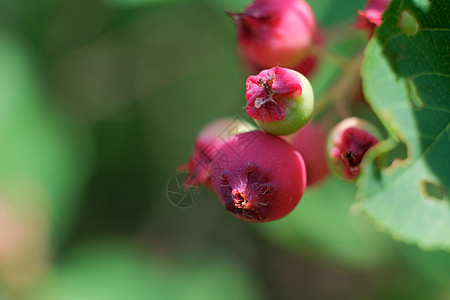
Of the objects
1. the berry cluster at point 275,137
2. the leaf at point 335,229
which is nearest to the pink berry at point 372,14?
the berry cluster at point 275,137

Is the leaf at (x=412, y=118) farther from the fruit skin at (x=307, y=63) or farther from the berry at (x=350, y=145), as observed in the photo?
the fruit skin at (x=307, y=63)

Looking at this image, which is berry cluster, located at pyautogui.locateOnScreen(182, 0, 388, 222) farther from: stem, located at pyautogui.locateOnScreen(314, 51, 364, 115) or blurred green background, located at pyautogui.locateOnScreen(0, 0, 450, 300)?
blurred green background, located at pyautogui.locateOnScreen(0, 0, 450, 300)

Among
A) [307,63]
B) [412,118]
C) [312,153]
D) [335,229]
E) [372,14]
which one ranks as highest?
[372,14]

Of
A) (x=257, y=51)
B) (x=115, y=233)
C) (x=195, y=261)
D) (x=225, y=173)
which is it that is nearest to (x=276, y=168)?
(x=225, y=173)

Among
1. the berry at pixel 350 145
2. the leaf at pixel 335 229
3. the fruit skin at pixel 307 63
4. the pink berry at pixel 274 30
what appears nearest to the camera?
the berry at pixel 350 145

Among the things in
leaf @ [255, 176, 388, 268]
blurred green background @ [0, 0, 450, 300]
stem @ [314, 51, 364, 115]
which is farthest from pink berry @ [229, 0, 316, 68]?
leaf @ [255, 176, 388, 268]

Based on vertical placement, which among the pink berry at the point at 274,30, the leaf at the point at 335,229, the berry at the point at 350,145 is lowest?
the leaf at the point at 335,229

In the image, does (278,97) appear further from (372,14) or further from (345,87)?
(345,87)

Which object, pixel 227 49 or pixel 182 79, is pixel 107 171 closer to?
pixel 182 79

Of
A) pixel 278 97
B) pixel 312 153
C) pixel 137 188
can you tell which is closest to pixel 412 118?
pixel 278 97
